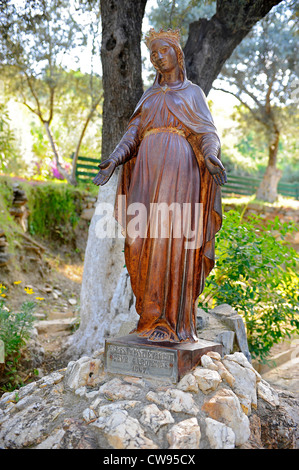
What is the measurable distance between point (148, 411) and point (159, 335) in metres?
0.62

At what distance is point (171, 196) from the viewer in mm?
3451

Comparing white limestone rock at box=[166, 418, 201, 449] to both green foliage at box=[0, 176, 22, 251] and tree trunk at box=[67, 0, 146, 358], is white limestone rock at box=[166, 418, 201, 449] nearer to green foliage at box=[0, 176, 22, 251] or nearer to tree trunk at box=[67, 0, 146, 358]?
tree trunk at box=[67, 0, 146, 358]

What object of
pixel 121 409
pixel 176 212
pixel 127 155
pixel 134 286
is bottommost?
pixel 121 409

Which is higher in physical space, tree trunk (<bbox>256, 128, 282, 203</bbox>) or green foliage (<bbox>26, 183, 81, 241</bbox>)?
tree trunk (<bbox>256, 128, 282, 203</bbox>)

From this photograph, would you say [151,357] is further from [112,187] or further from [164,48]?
[112,187]

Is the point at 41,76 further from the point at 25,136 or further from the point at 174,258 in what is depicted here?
the point at 174,258

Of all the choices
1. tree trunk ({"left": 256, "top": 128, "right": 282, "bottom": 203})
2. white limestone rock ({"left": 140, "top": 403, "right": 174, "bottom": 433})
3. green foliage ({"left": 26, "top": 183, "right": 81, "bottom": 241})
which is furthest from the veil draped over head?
tree trunk ({"left": 256, "top": 128, "right": 282, "bottom": 203})

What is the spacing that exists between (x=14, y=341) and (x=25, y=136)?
51.8ft

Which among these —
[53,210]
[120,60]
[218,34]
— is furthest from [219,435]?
[53,210]

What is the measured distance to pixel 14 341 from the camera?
16.4 ft

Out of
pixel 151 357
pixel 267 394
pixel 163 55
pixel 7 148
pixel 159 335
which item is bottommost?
pixel 267 394

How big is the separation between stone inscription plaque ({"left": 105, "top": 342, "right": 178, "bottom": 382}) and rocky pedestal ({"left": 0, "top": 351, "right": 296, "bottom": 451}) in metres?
0.06

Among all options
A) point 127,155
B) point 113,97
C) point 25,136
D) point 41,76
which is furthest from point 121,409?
point 25,136

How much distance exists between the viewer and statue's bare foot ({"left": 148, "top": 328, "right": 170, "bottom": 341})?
3.37 metres
